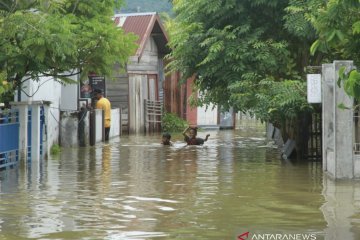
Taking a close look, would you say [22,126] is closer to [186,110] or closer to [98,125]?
[98,125]

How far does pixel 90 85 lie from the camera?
27812 millimetres

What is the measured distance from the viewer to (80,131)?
2227 centimetres

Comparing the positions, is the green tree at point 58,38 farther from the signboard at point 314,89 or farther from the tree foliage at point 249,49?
the signboard at point 314,89

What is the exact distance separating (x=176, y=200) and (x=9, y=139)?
5794 millimetres

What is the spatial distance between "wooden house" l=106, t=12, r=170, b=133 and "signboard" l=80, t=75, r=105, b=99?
161cm

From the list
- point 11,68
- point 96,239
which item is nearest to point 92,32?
point 11,68

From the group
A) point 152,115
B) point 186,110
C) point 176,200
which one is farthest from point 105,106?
point 176,200

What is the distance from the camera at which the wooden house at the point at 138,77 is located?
30438mm

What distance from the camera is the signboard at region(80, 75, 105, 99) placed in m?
26.5

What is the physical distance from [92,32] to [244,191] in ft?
17.4

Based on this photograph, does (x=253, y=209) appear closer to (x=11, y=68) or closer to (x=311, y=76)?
(x=311, y=76)

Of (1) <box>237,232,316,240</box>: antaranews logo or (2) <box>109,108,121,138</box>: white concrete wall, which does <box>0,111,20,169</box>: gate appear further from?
(2) <box>109,108,121,138</box>: white concrete wall

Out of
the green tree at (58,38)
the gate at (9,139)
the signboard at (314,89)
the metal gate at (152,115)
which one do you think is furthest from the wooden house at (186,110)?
the signboard at (314,89)

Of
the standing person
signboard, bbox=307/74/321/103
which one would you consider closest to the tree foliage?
signboard, bbox=307/74/321/103
